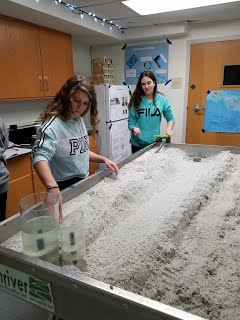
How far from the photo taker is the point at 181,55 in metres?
3.69

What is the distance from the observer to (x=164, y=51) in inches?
149

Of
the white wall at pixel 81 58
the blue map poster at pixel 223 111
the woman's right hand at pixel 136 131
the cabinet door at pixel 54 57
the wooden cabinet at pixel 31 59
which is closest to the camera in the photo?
the woman's right hand at pixel 136 131

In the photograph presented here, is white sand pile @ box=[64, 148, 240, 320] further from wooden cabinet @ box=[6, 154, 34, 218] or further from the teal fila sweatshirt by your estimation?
wooden cabinet @ box=[6, 154, 34, 218]

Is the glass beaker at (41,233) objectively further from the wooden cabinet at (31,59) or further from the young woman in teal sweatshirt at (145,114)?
the wooden cabinet at (31,59)

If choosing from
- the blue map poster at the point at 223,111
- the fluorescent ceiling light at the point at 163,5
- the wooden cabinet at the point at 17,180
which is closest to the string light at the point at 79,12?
the fluorescent ceiling light at the point at 163,5

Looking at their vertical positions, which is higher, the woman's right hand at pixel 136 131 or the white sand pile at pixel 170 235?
the woman's right hand at pixel 136 131

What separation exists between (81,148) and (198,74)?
278 cm

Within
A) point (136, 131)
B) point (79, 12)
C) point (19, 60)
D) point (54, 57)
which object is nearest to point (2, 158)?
point (136, 131)

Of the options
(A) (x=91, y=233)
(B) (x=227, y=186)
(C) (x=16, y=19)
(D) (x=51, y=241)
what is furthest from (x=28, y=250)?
(C) (x=16, y=19)

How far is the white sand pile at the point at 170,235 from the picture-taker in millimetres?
676

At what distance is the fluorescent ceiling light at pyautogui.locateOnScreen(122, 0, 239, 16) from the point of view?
259 centimetres

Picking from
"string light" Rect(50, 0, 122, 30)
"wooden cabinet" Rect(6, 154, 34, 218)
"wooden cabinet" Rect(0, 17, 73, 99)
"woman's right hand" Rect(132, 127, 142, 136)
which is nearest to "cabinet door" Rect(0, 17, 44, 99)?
"wooden cabinet" Rect(0, 17, 73, 99)

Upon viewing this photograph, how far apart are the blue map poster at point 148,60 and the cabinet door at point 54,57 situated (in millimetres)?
1096

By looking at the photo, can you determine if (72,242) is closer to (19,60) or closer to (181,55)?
(19,60)
